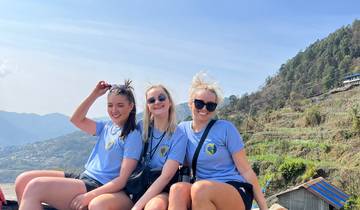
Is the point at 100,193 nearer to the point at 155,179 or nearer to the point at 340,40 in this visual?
the point at 155,179

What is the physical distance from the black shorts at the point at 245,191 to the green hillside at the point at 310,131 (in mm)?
10549

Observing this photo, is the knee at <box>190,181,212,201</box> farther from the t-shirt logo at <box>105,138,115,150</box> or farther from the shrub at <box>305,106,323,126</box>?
the shrub at <box>305,106,323,126</box>

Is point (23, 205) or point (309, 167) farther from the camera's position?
point (309, 167)

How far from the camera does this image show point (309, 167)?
18156mm

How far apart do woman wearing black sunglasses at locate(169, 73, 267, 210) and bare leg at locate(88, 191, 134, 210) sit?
411mm

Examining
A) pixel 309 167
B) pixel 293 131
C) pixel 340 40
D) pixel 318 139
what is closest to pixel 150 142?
pixel 309 167

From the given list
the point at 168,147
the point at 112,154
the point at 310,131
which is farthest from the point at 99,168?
the point at 310,131

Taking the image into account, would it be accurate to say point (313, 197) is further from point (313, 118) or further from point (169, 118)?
point (313, 118)

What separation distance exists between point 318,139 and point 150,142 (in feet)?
78.7

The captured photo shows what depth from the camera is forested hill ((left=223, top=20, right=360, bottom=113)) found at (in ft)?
175

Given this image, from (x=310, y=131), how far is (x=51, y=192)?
27.5 m

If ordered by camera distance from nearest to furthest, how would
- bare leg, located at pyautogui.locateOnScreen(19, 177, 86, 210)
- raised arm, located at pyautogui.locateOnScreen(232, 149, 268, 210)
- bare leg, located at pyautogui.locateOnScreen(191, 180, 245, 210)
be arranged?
bare leg, located at pyautogui.locateOnScreen(191, 180, 245, 210)
bare leg, located at pyautogui.locateOnScreen(19, 177, 86, 210)
raised arm, located at pyautogui.locateOnScreen(232, 149, 268, 210)

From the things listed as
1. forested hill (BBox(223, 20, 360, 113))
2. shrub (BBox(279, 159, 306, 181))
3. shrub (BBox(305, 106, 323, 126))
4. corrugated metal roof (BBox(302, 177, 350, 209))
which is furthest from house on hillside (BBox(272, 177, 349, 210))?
forested hill (BBox(223, 20, 360, 113))

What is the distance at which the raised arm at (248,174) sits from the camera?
325 centimetres
